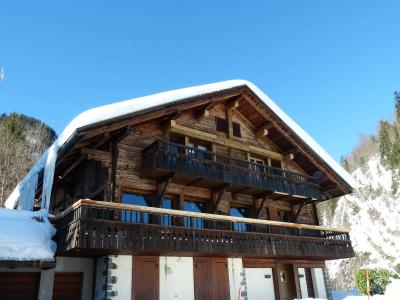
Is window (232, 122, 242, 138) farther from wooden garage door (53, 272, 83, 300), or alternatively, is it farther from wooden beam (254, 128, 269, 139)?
wooden garage door (53, 272, 83, 300)

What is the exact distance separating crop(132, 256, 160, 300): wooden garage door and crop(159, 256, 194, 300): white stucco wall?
0.82 ft

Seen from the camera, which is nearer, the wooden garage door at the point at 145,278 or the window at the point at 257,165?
the wooden garage door at the point at 145,278

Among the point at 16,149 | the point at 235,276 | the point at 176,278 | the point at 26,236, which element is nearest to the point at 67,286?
the point at 26,236

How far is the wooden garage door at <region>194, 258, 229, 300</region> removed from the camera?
46.7ft

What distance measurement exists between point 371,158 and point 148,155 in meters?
47.7

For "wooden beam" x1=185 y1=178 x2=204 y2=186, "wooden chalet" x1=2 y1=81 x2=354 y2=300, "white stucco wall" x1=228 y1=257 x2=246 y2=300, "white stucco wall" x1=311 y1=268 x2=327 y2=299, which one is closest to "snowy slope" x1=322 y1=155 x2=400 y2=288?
"white stucco wall" x1=311 y1=268 x2=327 y2=299

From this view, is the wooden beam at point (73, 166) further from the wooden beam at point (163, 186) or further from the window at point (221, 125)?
the window at point (221, 125)

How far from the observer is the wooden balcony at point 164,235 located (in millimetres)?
11094

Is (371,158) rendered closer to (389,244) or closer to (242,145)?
(389,244)

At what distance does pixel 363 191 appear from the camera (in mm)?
39750

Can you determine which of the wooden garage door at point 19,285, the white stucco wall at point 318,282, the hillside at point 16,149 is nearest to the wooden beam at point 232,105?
the white stucco wall at point 318,282

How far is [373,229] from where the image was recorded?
32344mm

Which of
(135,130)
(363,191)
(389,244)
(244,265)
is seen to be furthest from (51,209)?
(363,191)

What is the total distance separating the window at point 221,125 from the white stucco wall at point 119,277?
8.60 meters
